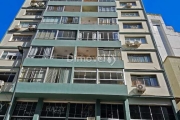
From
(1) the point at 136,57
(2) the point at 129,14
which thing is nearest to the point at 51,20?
(2) the point at 129,14

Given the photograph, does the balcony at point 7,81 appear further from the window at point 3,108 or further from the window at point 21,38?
the window at point 21,38

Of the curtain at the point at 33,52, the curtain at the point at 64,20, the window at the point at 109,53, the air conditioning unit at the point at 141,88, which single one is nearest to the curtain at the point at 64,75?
the curtain at the point at 33,52

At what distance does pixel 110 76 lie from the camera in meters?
13.4

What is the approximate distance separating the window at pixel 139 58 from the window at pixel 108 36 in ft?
6.76

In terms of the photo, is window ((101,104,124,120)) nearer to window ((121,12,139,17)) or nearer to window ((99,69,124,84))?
window ((99,69,124,84))

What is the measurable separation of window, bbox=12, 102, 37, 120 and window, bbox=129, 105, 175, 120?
6.78 m

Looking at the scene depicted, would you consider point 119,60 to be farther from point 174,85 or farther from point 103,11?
point 103,11

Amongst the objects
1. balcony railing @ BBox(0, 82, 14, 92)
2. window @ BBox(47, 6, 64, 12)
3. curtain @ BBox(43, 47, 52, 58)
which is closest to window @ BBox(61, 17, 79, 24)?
Result: window @ BBox(47, 6, 64, 12)

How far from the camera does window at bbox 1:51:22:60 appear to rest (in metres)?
15.8

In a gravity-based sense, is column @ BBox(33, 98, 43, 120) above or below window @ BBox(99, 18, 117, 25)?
below

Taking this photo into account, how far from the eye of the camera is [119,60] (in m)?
14.0

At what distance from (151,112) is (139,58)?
5134mm

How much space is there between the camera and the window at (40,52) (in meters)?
14.4

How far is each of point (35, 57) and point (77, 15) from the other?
271 inches
